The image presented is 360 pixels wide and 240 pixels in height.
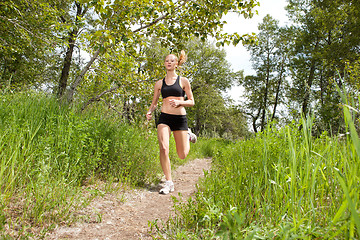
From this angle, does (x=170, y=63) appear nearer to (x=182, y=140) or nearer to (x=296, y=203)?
(x=182, y=140)

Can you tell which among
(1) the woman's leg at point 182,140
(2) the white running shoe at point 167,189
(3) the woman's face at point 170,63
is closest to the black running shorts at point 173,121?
(1) the woman's leg at point 182,140

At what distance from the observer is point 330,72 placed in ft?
60.7

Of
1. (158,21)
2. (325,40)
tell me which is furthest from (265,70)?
(158,21)

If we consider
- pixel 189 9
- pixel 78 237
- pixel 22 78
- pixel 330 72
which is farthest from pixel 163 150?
pixel 330 72

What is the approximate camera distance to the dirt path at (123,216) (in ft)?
7.57

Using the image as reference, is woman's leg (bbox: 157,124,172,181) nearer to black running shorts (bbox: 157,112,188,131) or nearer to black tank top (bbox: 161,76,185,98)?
black running shorts (bbox: 157,112,188,131)

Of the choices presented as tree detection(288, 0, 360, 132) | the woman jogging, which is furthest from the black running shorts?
tree detection(288, 0, 360, 132)

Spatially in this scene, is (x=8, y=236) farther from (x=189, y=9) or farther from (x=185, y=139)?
(x=189, y=9)

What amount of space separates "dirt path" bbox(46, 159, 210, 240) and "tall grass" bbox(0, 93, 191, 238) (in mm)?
208

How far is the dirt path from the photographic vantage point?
2.31 m

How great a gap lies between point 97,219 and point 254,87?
94.4 feet

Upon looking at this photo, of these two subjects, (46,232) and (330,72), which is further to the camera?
(330,72)

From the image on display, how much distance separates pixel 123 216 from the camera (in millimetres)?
2961

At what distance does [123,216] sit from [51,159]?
1.23 m
